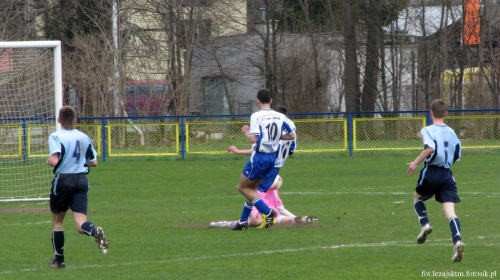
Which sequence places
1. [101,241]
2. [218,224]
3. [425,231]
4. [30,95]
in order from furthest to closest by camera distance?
[30,95] < [218,224] < [425,231] < [101,241]

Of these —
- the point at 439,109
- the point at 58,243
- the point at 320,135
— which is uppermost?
the point at 439,109

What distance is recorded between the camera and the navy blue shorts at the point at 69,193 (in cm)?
727

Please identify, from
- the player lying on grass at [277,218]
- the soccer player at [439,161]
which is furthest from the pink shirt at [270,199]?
the soccer player at [439,161]

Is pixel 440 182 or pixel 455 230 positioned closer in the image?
pixel 455 230

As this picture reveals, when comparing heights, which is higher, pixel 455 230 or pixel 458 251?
pixel 455 230

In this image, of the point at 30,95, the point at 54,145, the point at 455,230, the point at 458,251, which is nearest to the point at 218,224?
the point at 54,145

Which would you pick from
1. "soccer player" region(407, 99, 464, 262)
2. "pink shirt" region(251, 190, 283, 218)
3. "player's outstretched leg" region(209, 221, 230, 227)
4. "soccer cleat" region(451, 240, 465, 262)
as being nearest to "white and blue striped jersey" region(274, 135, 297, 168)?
"pink shirt" region(251, 190, 283, 218)

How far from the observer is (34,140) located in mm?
21406

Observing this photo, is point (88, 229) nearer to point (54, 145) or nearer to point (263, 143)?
point (54, 145)

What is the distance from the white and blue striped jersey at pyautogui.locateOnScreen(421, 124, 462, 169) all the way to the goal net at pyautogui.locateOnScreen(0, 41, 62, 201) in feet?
24.6

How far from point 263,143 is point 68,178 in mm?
3084

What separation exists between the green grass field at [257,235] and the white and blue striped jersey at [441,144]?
3.23ft

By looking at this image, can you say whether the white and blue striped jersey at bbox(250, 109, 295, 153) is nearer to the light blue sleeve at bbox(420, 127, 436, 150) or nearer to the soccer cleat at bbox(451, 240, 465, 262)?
the light blue sleeve at bbox(420, 127, 436, 150)

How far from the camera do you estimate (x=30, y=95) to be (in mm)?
15750
